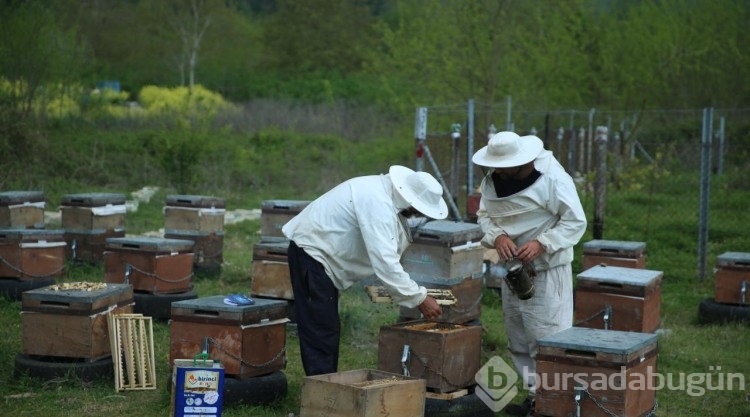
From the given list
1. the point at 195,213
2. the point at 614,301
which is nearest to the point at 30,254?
the point at 195,213

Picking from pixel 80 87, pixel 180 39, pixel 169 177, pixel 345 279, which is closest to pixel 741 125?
pixel 169 177

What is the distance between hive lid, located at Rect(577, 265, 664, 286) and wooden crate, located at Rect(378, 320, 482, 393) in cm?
170

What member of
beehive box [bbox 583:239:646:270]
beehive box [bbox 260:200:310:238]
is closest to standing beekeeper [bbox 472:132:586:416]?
beehive box [bbox 583:239:646:270]

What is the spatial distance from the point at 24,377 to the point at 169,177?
37.7ft

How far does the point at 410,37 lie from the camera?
845 inches

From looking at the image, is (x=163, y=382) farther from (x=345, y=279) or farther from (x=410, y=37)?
(x=410, y=37)

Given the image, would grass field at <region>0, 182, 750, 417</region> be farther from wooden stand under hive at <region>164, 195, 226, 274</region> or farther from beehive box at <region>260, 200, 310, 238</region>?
beehive box at <region>260, 200, 310, 238</region>

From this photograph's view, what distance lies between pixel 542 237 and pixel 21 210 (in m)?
6.14

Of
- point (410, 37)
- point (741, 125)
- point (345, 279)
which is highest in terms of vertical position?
point (410, 37)

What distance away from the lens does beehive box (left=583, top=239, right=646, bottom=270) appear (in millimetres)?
8672

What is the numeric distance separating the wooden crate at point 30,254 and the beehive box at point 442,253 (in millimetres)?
3339

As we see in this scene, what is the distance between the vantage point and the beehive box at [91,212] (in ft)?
32.3

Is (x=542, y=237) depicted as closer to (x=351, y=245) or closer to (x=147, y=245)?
(x=351, y=245)

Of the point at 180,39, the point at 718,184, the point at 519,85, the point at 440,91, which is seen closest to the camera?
the point at 718,184
